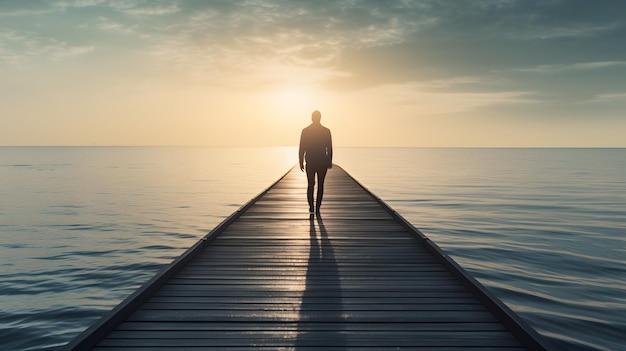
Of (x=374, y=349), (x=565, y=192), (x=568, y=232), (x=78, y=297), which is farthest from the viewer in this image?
(x=565, y=192)

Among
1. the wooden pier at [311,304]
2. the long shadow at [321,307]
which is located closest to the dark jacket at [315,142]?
the wooden pier at [311,304]

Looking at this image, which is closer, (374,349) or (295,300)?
(374,349)

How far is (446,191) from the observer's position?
3073 cm

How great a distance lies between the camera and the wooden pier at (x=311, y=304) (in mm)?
3547

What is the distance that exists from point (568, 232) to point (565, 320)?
31.2 ft

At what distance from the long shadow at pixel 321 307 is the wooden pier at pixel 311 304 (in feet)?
0.03

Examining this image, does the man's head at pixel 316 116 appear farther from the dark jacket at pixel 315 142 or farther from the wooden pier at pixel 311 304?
the wooden pier at pixel 311 304

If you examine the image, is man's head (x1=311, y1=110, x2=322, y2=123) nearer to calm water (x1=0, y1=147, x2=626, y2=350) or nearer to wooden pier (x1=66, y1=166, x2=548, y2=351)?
wooden pier (x1=66, y1=166, x2=548, y2=351)

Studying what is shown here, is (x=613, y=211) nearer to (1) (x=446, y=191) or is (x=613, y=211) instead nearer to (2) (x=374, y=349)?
(1) (x=446, y=191)

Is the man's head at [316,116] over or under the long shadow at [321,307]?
over

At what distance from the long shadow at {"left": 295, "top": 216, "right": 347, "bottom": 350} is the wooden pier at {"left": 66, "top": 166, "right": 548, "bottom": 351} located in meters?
0.01

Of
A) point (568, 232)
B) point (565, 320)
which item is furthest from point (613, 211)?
point (565, 320)

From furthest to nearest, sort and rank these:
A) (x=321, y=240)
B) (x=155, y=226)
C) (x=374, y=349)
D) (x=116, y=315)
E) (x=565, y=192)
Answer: (x=565, y=192) < (x=155, y=226) < (x=321, y=240) < (x=116, y=315) < (x=374, y=349)

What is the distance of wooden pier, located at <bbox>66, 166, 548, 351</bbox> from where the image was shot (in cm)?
355
